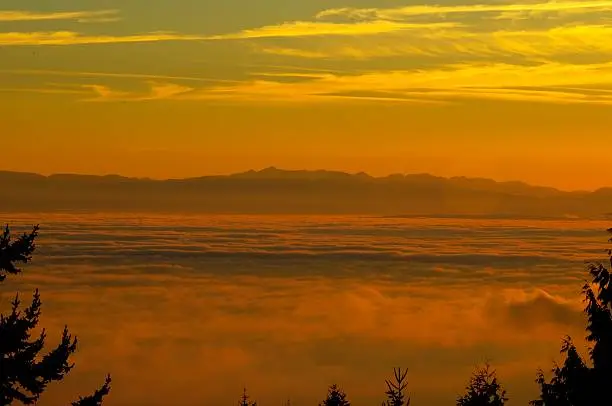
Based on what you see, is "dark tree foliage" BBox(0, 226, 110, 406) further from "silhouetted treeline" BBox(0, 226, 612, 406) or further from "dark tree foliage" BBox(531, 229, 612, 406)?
"dark tree foliage" BBox(531, 229, 612, 406)

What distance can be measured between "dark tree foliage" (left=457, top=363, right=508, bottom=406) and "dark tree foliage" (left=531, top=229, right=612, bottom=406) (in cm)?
189

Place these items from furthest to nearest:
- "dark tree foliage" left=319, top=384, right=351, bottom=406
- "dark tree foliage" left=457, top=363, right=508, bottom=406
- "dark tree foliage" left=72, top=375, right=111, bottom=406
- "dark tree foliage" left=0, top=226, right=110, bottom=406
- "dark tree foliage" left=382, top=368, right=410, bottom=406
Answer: "dark tree foliage" left=319, top=384, right=351, bottom=406 → "dark tree foliage" left=457, top=363, right=508, bottom=406 → "dark tree foliage" left=382, top=368, right=410, bottom=406 → "dark tree foliage" left=72, top=375, right=111, bottom=406 → "dark tree foliage" left=0, top=226, right=110, bottom=406

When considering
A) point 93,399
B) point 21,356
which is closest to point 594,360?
point 93,399

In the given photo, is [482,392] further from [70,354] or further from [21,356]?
[21,356]

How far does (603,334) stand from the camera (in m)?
24.9

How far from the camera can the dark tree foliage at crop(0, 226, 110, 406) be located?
23.2 meters

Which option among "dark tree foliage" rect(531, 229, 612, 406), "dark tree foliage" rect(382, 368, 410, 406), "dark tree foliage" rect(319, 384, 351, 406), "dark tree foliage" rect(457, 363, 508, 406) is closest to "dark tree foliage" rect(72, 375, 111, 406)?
"dark tree foliage" rect(382, 368, 410, 406)

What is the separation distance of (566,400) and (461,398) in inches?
174

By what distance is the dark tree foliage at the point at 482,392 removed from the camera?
27.9 meters

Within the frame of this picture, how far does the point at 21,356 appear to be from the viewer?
2364cm

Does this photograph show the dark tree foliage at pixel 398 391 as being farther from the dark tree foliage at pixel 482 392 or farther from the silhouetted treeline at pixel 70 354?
the dark tree foliage at pixel 482 392

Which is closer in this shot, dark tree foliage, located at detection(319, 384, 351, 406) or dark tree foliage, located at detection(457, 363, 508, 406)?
dark tree foliage, located at detection(457, 363, 508, 406)

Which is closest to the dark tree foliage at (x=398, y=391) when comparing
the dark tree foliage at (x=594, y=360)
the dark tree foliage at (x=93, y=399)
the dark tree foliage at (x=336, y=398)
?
the dark tree foliage at (x=336, y=398)

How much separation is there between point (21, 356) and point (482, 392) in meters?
9.81
